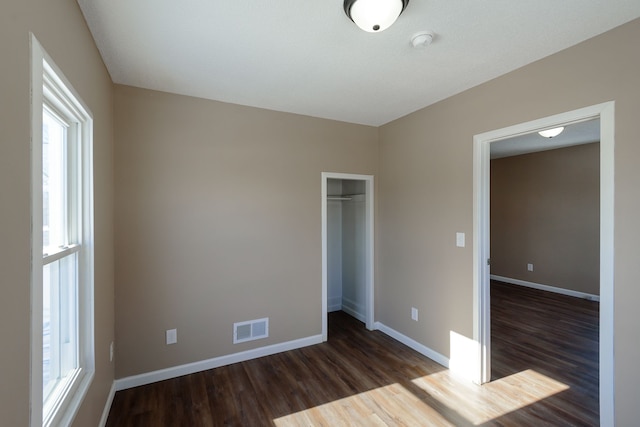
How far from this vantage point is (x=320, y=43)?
1.88 m

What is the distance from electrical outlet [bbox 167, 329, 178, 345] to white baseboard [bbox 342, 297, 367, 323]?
2.29m

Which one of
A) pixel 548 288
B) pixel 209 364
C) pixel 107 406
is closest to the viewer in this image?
pixel 107 406

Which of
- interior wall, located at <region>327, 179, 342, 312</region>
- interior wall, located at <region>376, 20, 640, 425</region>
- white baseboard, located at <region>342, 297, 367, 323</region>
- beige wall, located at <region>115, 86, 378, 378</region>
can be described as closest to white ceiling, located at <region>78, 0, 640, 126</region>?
interior wall, located at <region>376, 20, 640, 425</region>

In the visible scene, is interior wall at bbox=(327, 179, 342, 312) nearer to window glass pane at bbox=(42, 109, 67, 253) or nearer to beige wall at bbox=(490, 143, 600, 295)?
window glass pane at bbox=(42, 109, 67, 253)

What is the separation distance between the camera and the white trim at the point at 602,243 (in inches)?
68.1

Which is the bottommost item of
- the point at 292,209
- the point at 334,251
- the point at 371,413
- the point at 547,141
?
the point at 371,413

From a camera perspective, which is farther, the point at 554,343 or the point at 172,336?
the point at 554,343

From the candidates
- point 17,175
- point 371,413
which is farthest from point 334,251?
point 17,175

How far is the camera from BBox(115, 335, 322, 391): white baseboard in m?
2.46

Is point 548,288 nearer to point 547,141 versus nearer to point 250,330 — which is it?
point 547,141

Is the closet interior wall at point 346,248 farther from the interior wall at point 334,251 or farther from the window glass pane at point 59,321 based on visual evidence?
the window glass pane at point 59,321

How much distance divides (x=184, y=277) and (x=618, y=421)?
3.22 meters

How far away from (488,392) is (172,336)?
277 cm

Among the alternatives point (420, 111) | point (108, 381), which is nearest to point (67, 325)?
point (108, 381)
